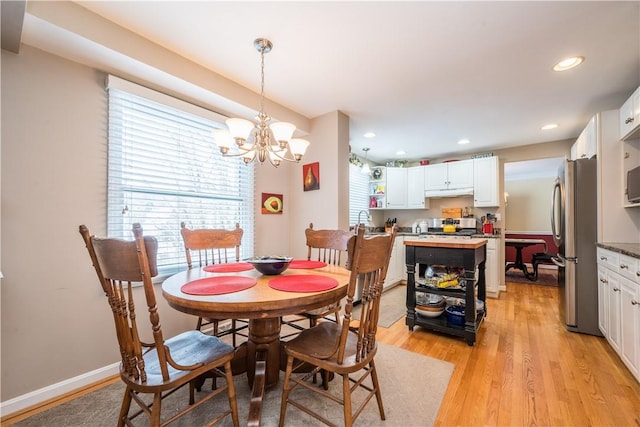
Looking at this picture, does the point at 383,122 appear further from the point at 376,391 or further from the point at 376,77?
the point at 376,391

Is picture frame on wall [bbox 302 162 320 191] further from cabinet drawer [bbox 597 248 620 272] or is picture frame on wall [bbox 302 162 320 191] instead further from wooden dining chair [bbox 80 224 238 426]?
cabinet drawer [bbox 597 248 620 272]

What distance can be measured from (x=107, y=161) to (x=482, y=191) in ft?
15.7

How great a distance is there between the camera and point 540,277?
5266 mm

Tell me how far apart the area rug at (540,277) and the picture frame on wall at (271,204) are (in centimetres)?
465

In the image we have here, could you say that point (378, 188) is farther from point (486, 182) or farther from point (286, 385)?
point (286, 385)

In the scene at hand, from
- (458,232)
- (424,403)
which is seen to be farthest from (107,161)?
(458,232)

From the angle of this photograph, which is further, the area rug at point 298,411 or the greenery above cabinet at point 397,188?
the greenery above cabinet at point 397,188

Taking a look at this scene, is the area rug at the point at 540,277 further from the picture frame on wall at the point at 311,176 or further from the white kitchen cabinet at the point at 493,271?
the picture frame on wall at the point at 311,176

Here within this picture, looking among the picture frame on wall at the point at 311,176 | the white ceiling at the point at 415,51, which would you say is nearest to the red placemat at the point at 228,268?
the picture frame on wall at the point at 311,176

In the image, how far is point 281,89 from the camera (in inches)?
101

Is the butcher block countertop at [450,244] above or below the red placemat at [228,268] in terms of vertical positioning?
above

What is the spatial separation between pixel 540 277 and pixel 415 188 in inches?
127

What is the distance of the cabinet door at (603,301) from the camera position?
7.36ft

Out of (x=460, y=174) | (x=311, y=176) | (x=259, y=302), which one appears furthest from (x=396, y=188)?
(x=259, y=302)
